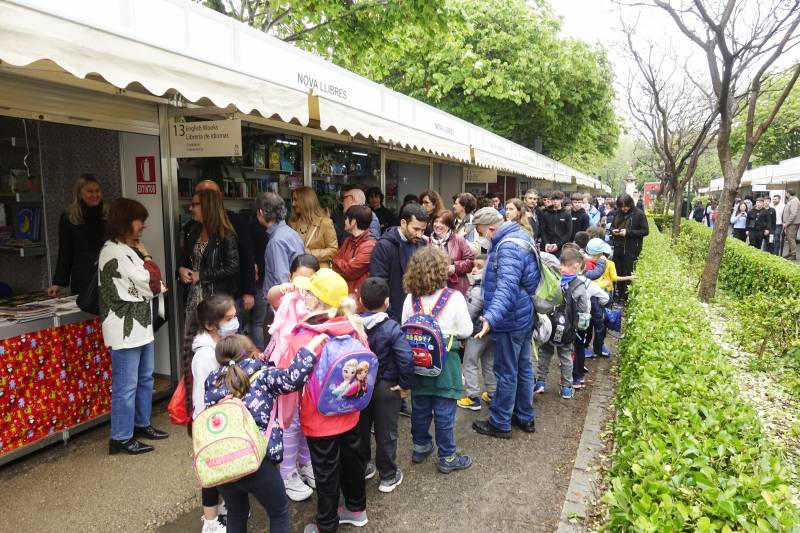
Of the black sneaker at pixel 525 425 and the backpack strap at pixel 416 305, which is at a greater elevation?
the backpack strap at pixel 416 305

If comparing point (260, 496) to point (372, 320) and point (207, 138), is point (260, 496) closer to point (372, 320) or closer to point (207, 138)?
point (372, 320)

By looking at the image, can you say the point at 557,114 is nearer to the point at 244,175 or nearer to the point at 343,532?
the point at 244,175

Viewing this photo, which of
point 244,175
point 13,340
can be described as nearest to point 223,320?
point 13,340

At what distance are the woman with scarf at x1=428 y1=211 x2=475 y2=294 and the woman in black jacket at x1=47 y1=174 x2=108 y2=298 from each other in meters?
3.00

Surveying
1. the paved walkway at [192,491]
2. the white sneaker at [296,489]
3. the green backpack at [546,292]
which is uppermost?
the green backpack at [546,292]

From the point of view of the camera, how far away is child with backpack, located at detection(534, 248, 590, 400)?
16.0 feet

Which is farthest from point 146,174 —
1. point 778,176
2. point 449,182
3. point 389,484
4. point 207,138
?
point 778,176

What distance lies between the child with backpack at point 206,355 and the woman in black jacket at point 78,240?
193 centimetres

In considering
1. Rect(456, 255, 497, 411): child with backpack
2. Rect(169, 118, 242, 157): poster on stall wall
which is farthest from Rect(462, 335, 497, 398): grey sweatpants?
Rect(169, 118, 242, 157): poster on stall wall

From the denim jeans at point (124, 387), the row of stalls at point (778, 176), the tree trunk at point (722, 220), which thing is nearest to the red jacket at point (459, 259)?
the denim jeans at point (124, 387)

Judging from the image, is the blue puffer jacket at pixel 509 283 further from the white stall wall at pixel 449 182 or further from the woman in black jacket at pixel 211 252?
the white stall wall at pixel 449 182

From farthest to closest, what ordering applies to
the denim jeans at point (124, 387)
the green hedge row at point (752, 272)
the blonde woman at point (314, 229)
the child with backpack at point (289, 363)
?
the green hedge row at point (752, 272), the blonde woman at point (314, 229), the denim jeans at point (124, 387), the child with backpack at point (289, 363)

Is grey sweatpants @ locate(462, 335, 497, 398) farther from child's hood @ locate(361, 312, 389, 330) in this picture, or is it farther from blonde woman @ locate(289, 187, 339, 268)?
child's hood @ locate(361, 312, 389, 330)

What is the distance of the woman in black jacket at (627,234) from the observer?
28.7 ft
